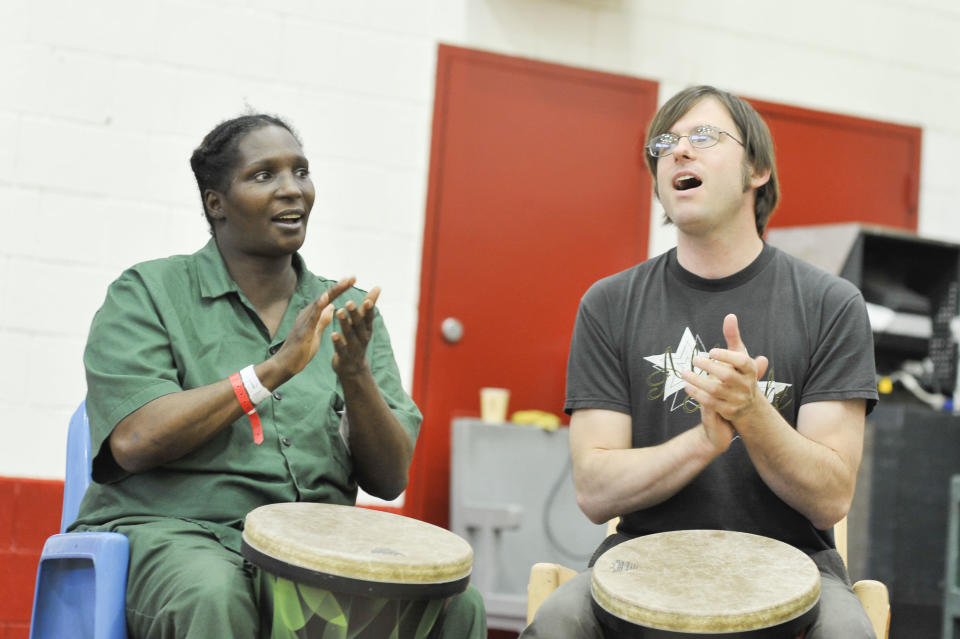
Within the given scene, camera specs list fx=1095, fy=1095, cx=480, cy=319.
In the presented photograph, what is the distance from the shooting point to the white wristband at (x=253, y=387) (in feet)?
6.36

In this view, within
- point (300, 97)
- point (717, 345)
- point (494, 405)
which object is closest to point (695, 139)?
point (717, 345)

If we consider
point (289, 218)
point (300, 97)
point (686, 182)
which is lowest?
point (289, 218)

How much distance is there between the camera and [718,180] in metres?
2.19

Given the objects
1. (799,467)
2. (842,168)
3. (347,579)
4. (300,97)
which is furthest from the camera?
(842,168)

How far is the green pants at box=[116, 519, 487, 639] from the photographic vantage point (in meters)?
1.72

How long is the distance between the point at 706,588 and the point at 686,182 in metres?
0.87

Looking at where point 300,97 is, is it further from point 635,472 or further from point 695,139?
point 635,472

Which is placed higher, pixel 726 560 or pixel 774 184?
pixel 774 184

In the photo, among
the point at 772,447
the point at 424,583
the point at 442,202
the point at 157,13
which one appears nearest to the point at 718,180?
the point at 772,447

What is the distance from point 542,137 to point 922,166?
174 centimetres

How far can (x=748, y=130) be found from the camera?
224cm

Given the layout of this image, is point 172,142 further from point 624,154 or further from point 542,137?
point 624,154

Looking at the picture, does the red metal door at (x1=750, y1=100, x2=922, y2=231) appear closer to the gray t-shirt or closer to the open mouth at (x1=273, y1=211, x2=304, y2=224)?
the gray t-shirt

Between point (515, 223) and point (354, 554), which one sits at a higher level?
point (515, 223)
